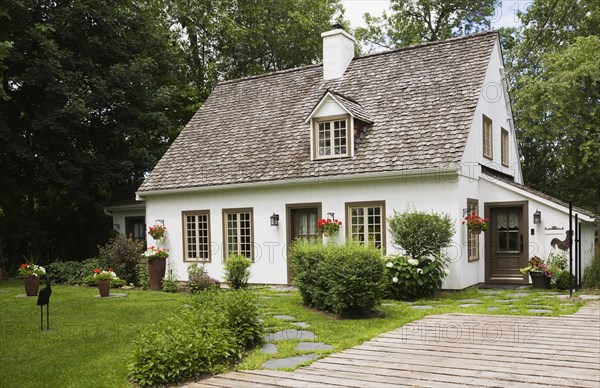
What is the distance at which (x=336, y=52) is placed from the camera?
1812cm

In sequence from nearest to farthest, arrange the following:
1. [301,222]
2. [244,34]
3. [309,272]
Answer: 1. [309,272]
2. [301,222]
3. [244,34]

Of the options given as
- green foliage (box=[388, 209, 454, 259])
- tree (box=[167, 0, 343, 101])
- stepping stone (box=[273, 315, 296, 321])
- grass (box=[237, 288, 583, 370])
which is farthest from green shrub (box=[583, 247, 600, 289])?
tree (box=[167, 0, 343, 101])

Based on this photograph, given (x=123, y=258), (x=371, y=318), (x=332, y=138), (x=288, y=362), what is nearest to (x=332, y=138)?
(x=332, y=138)

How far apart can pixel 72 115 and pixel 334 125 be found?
10281mm

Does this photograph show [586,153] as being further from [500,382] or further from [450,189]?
[500,382]

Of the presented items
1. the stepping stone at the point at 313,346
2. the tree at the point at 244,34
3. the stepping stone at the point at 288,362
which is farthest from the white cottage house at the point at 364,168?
the tree at the point at 244,34

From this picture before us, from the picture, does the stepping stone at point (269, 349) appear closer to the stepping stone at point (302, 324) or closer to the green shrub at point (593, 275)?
Answer: the stepping stone at point (302, 324)

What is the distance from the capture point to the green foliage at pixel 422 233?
1218 centimetres

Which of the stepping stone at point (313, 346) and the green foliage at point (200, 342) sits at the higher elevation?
the green foliage at point (200, 342)

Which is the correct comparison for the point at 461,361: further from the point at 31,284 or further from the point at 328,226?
the point at 31,284

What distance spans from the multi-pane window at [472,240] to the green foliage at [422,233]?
5.33 feet

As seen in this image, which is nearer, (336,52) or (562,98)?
(336,52)

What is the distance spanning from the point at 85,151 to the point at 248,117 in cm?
862

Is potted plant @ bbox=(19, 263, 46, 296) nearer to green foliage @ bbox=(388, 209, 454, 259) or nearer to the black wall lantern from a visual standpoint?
green foliage @ bbox=(388, 209, 454, 259)
